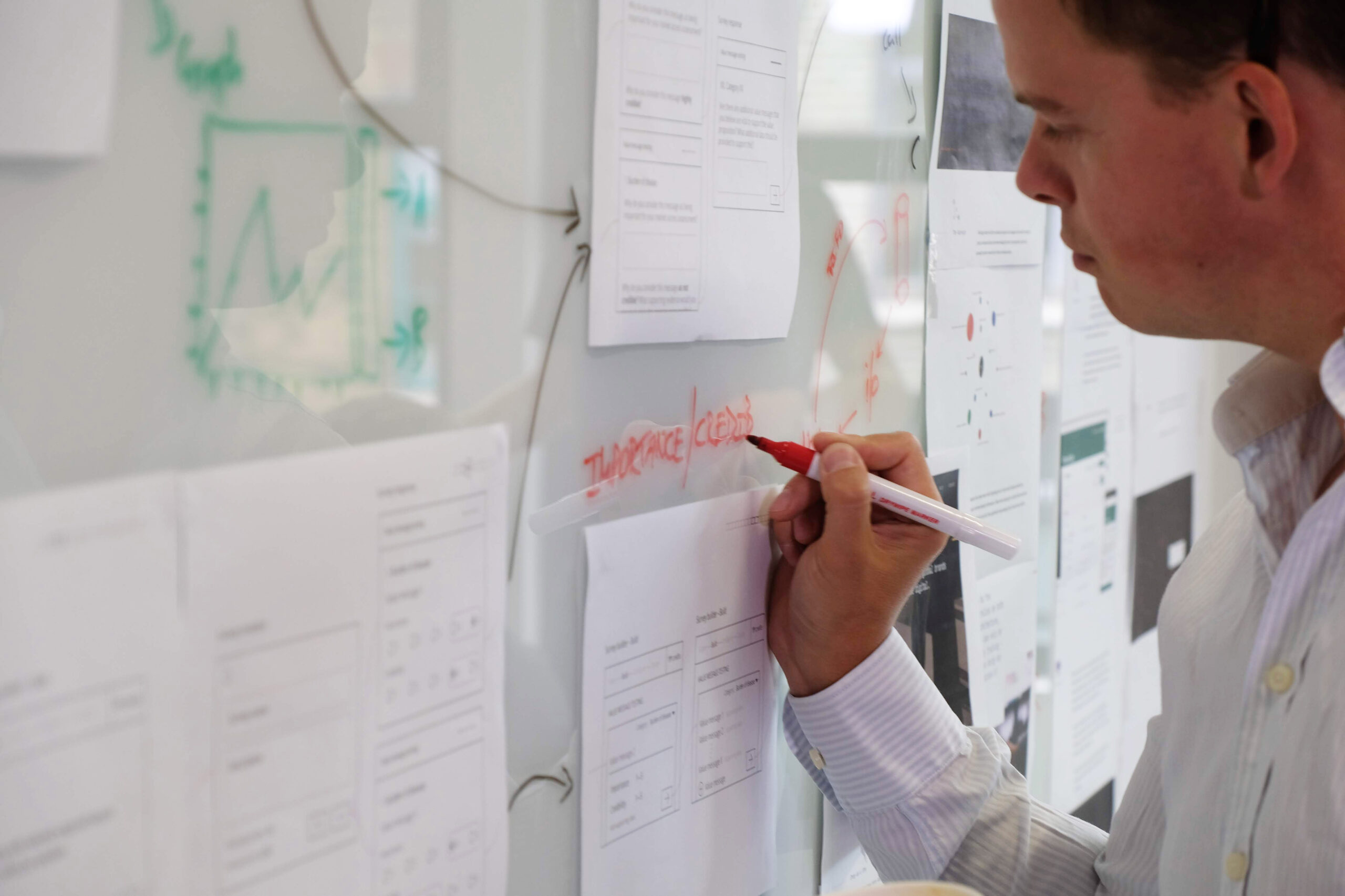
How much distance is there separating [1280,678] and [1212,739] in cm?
8

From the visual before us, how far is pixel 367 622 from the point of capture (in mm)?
377

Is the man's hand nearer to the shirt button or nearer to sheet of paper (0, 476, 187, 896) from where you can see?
the shirt button

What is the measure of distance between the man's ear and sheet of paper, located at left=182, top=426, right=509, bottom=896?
0.34 m

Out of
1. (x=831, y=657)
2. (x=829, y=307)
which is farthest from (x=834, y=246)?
(x=831, y=657)

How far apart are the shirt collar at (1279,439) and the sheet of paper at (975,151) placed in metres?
0.22

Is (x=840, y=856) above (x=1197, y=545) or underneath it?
underneath

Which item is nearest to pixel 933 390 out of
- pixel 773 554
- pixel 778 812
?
pixel 773 554

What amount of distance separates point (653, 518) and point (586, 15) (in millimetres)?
234

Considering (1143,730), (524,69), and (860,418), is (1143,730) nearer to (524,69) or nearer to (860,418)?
(860,418)

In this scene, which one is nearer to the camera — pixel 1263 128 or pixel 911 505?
pixel 1263 128

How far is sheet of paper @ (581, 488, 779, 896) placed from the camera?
1.59ft

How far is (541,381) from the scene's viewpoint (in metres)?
0.44

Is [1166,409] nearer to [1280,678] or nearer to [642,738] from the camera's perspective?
[1280,678]

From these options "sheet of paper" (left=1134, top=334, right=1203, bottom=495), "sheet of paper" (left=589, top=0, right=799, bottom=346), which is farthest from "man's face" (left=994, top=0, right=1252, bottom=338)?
"sheet of paper" (left=1134, top=334, right=1203, bottom=495)
